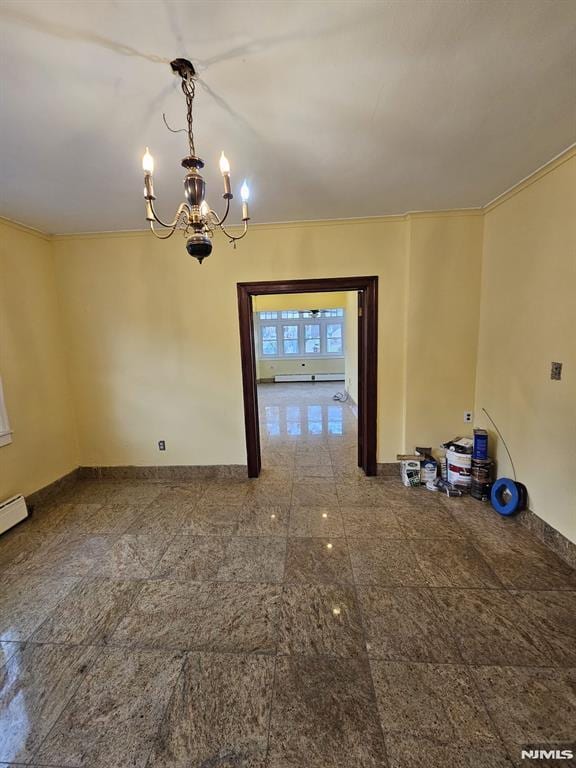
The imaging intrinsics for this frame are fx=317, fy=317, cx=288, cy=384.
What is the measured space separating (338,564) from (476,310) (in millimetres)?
2500

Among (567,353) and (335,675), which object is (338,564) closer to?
(335,675)

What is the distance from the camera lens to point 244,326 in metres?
3.17

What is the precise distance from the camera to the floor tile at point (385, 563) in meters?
1.92

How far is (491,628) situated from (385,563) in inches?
24.2

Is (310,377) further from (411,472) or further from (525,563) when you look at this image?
(525,563)

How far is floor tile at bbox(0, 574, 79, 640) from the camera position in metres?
1.68

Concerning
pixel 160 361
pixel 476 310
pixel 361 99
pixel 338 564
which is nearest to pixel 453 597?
pixel 338 564

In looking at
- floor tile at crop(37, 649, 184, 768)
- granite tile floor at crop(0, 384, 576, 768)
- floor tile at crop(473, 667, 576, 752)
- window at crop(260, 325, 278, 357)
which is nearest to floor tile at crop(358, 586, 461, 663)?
granite tile floor at crop(0, 384, 576, 768)

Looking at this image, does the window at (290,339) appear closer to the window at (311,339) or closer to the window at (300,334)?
the window at (300,334)

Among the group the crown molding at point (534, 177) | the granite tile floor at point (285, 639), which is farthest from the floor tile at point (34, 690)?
the crown molding at point (534, 177)

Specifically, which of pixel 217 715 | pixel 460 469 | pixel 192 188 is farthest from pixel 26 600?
pixel 460 469

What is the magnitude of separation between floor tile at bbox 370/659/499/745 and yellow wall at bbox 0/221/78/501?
3.10 meters

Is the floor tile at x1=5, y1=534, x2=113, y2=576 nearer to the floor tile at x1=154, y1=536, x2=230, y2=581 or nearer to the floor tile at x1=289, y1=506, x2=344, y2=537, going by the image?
the floor tile at x1=154, y1=536, x2=230, y2=581

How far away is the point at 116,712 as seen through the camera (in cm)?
129
